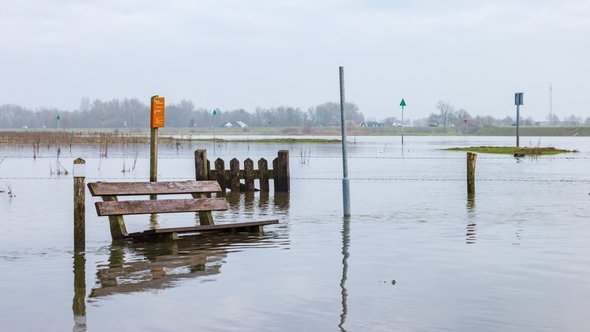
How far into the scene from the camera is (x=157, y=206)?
1628 cm

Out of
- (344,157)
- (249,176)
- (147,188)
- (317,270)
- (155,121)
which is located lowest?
(317,270)

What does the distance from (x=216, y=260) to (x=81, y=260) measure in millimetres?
2084

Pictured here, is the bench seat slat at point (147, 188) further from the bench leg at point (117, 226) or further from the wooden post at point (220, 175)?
the wooden post at point (220, 175)

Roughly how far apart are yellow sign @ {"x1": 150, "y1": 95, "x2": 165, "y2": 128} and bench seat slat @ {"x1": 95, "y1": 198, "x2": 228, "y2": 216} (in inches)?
214

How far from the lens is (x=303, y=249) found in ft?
49.8

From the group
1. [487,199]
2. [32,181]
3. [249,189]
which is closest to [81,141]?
[32,181]

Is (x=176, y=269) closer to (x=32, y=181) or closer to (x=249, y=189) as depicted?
(x=249, y=189)

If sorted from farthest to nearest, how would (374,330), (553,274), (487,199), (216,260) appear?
(487,199)
(216,260)
(553,274)
(374,330)

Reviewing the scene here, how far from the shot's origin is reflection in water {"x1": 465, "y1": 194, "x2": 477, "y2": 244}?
54.4 ft

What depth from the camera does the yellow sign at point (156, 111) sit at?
72.0 feet

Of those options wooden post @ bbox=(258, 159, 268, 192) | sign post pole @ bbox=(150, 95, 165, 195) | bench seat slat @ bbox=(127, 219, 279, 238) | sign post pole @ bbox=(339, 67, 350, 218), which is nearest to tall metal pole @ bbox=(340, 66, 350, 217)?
sign post pole @ bbox=(339, 67, 350, 218)

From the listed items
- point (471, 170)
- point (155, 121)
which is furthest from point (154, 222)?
point (471, 170)

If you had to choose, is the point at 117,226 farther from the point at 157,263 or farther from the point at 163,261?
the point at 157,263

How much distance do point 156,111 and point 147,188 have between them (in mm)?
5940
